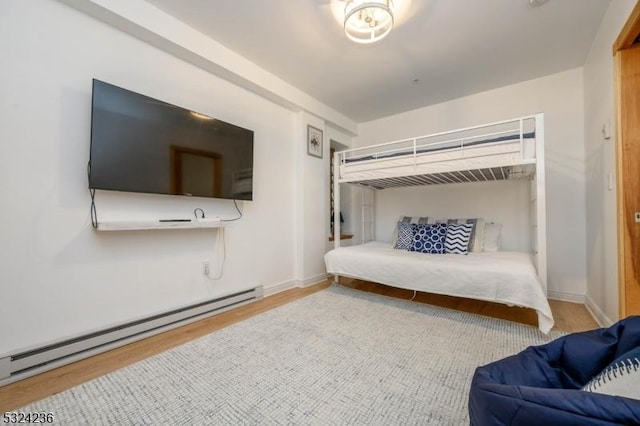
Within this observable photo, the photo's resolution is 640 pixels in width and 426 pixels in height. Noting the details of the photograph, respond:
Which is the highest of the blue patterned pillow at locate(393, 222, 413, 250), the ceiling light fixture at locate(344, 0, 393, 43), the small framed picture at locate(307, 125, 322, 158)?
the ceiling light fixture at locate(344, 0, 393, 43)

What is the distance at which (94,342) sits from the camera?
1712 mm

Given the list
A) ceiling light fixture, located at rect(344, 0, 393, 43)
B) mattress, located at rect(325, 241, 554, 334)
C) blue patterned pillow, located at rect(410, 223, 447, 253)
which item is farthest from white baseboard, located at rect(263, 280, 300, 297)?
ceiling light fixture, located at rect(344, 0, 393, 43)

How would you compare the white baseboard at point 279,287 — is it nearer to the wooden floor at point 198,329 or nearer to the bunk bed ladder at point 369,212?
the wooden floor at point 198,329

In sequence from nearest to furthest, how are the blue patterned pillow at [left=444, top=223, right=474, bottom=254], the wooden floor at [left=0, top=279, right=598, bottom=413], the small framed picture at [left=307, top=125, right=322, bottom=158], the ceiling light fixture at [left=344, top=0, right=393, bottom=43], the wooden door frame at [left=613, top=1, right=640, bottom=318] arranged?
the wooden floor at [left=0, top=279, right=598, bottom=413] → the wooden door frame at [left=613, top=1, right=640, bottom=318] → the ceiling light fixture at [left=344, top=0, right=393, bottom=43] → the blue patterned pillow at [left=444, top=223, right=474, bottom=254] → the small framed picture at [left=307, top=125, right=322, bottom=158]

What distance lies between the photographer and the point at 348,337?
1.91 metres

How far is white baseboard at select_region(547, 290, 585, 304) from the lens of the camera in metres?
2.75

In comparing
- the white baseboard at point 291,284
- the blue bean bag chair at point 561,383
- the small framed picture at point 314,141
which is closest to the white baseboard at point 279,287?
the white baseboard at point 291,284

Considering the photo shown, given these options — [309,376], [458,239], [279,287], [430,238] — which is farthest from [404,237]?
[309,376]

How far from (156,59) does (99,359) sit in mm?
2216

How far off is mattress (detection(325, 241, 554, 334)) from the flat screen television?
1478 mm

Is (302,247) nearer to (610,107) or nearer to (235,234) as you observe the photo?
(235,234)

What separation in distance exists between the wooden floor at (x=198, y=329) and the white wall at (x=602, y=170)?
282 mm

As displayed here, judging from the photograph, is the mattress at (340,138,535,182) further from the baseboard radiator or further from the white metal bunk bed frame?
the baseboard radiator

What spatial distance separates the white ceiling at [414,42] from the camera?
198cm
